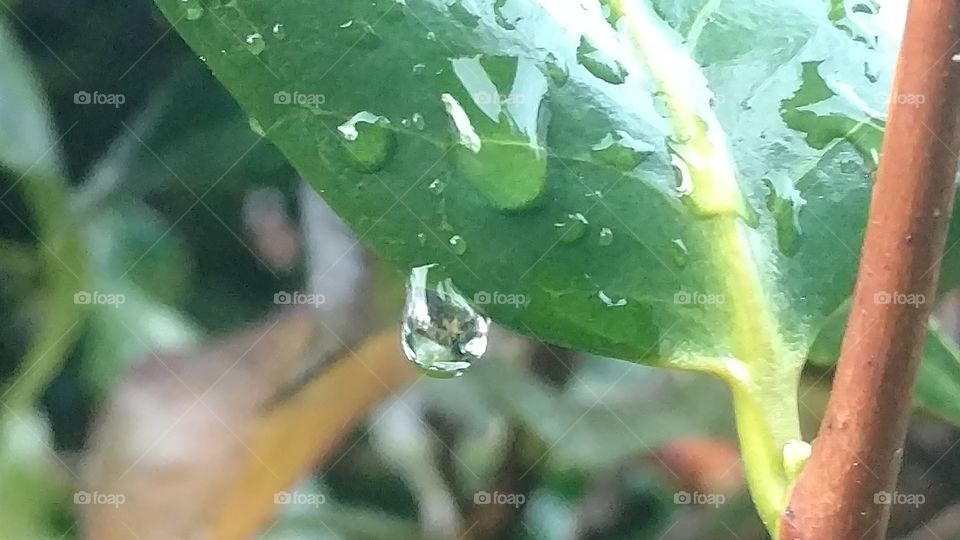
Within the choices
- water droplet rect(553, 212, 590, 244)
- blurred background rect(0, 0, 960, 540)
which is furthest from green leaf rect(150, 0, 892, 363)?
blurred background rect(0, 0, 960, 540)

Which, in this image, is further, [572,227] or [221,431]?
[221,431]

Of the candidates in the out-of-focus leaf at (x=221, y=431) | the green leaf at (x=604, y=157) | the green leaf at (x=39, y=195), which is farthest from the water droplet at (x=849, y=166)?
the green leaf at (x=39, y=195)

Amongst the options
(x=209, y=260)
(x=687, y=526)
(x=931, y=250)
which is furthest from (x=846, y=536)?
(x=209, y=260)

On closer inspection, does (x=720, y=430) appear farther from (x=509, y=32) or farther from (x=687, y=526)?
(x=509, y=32)

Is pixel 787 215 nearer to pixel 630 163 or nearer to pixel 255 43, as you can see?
pixel 630 163

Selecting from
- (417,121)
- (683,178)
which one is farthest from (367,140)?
(683,178)

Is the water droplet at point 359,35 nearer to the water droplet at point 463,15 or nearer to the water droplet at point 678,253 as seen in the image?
the water droplet at point 463,15

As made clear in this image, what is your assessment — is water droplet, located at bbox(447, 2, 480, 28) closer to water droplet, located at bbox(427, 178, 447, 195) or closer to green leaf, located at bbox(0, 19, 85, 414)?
water droplet, located at bbox(427, 178, 447, 195)

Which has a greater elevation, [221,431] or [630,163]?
[630,163]
